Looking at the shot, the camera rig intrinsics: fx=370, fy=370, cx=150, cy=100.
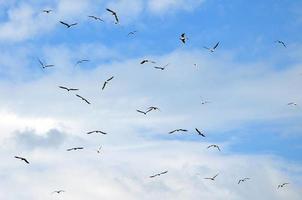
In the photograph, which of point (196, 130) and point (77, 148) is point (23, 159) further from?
point (196, 130)

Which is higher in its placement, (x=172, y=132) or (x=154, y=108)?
(x=154, y=108)

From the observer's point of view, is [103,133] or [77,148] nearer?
[103,133]

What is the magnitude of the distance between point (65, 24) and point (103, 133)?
1262cm

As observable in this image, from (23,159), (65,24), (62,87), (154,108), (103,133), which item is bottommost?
(23,159)

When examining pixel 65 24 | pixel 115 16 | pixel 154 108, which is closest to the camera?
pixel 115 16

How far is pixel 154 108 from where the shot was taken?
4603 centimetres

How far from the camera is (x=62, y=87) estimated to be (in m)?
39.4

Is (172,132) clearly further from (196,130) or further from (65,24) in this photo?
(65,24)

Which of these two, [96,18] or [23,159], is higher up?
[96,18]

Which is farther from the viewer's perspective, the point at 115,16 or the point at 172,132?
the point at 172,132

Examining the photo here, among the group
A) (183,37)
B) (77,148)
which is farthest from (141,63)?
(77,148)

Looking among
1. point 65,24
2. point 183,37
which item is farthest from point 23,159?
point 183,37

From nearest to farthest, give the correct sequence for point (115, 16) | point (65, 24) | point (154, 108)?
point (115, 16)
point (65, 24)
point (154, 108)

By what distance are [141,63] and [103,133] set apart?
8.82 metres
